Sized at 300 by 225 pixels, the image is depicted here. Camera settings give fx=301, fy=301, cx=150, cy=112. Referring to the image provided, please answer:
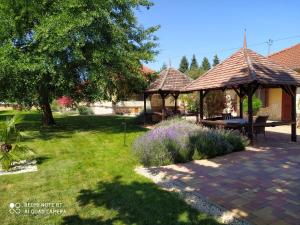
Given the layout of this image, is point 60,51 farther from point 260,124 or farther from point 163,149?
point 260,124

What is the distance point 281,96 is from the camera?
20234mm

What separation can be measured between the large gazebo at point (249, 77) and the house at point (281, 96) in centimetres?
668

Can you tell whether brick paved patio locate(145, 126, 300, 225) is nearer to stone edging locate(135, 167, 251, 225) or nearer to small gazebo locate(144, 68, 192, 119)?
stone edging locate(135, 167, 251, 225)

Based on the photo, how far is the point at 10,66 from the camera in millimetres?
13094

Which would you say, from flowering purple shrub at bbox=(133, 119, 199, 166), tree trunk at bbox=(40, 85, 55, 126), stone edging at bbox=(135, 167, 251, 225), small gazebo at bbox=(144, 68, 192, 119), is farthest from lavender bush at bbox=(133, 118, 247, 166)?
tree trunk at bbox=(40, 85, 55, 126)

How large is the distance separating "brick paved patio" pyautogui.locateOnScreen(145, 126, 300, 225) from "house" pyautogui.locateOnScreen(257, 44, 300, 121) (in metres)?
9.85

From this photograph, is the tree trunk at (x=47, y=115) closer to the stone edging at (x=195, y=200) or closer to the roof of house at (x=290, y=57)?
the stone edging at (x=195, y=200)

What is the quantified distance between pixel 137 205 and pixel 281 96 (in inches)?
677

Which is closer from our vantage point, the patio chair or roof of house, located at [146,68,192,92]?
the patio chair

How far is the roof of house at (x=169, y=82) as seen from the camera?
737 inches

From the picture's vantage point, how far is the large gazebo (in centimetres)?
1149

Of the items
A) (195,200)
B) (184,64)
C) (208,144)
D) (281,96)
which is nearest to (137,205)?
(195,200)

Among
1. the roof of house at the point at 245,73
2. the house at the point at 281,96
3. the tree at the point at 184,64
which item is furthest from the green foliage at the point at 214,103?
the tree at the point at 184,64

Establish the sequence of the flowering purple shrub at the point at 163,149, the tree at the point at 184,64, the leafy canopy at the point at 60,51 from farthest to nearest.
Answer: the tree at the point at 184,64
the leafy canopy at the point at 60,51
the flowering purple shrub at the point at 163,149
